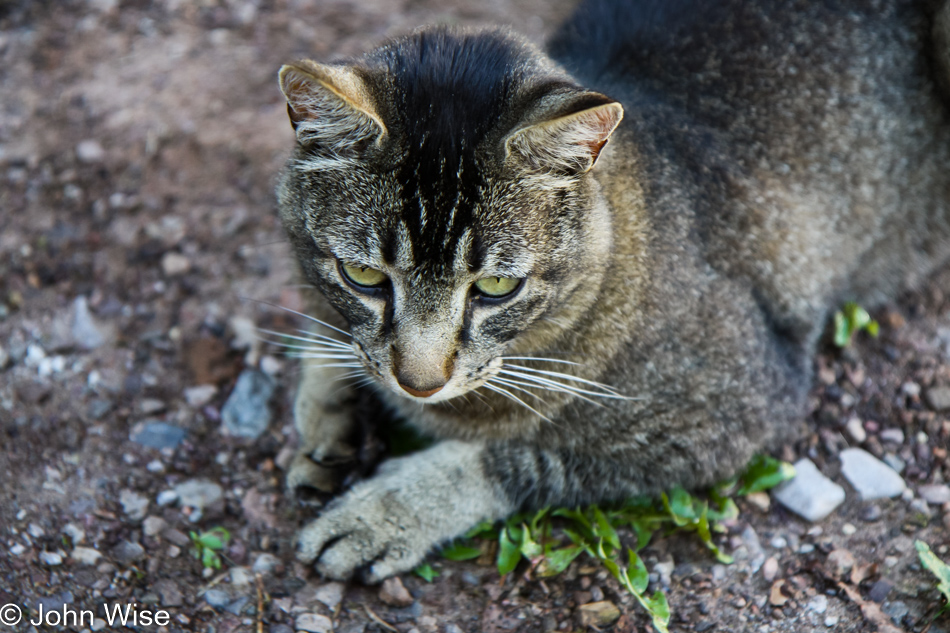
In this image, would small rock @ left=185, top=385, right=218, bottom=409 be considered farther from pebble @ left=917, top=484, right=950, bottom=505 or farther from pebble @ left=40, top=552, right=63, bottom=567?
pebble @ left=917, top=484, right=950, bottom=505

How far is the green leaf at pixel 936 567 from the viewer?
2.62 metres

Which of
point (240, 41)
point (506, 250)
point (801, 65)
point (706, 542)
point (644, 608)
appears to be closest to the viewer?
point (506, 250)

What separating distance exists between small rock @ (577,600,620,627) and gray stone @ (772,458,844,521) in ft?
2.64

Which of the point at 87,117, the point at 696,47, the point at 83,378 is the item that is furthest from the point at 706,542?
the point at 87,117

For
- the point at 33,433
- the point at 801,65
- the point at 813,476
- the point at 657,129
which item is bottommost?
the point at 33,433

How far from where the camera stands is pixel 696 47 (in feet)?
10.1

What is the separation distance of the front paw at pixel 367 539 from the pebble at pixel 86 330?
4.22ft

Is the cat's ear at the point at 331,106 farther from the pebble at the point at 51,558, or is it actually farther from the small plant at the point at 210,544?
the pebble at the point at 51,558

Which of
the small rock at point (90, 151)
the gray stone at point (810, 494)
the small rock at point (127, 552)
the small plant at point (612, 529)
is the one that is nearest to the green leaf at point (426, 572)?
the small plant at point (612, 529)

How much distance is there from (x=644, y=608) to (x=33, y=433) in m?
2.29

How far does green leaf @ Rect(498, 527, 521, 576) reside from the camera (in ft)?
9.24

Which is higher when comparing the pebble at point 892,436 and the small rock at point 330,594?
the pebble at point 892,436

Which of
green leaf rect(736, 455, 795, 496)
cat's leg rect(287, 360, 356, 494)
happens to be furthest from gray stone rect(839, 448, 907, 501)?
cat's leg rect(287, 360, 356, 494)

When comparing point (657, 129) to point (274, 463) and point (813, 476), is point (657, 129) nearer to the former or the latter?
point (813, 476)
